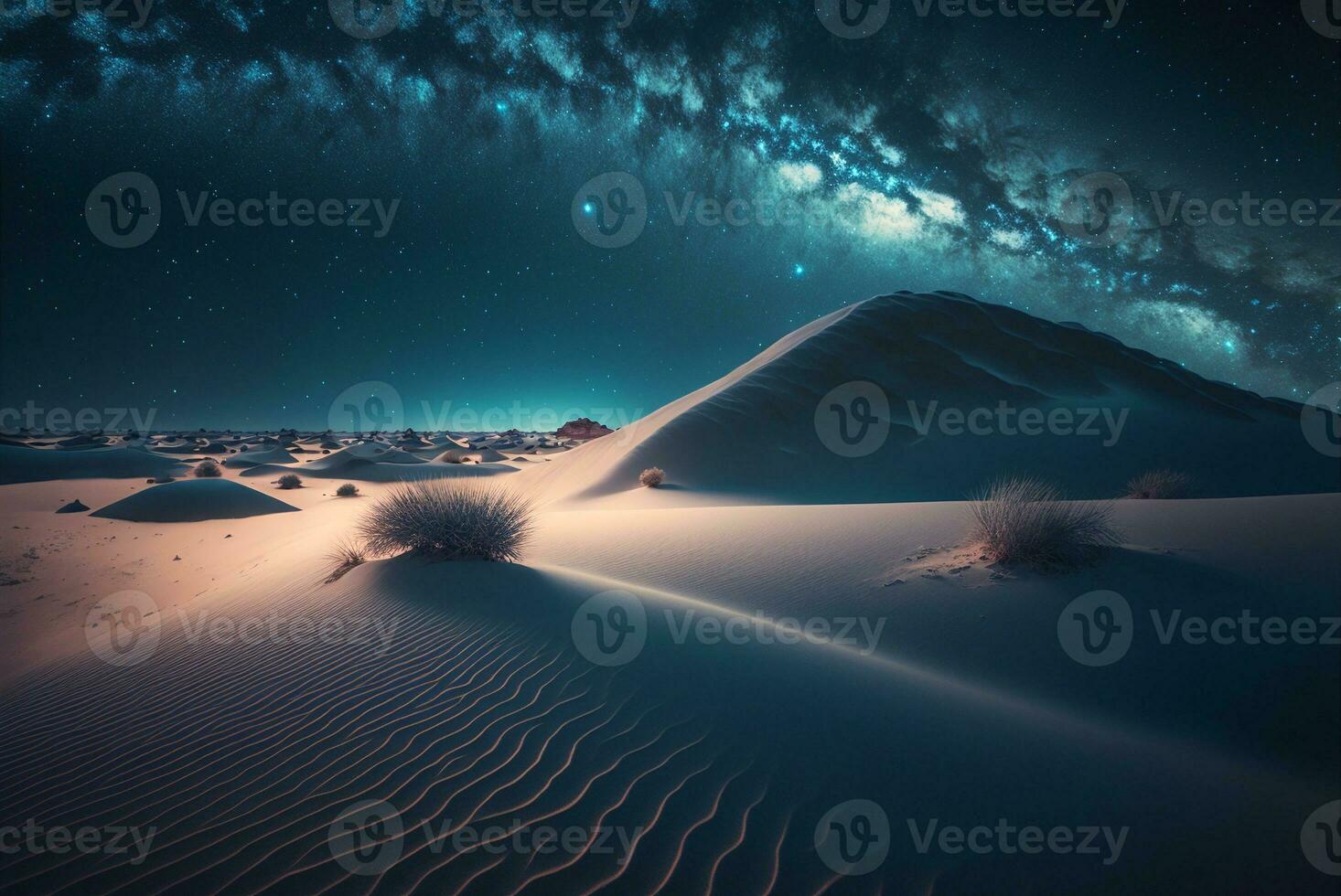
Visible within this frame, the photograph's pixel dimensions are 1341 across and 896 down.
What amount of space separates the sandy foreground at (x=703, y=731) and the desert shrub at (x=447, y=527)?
35cm

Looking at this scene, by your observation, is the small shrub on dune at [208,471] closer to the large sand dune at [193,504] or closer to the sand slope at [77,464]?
the sand slope at [77,464]

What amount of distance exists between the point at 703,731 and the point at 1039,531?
4911mm

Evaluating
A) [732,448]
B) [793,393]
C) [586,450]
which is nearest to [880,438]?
[793,393]

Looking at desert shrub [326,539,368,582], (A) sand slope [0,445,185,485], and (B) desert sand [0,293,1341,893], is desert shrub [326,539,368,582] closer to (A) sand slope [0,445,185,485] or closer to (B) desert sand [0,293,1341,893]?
(B) desert sand [0,293,1341,893]

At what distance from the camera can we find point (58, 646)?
23.9 ft

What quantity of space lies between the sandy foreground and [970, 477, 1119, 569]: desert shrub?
0.26 meters

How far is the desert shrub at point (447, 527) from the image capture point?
23.2ft

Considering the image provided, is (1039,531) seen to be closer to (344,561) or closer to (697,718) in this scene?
(697,718)

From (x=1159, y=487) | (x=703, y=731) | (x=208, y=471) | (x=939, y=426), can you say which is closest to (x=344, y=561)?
(x=703, y=731)

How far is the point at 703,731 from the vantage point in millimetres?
3670

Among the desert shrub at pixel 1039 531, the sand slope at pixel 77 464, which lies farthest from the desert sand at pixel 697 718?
the sand slope at pixel 77 464

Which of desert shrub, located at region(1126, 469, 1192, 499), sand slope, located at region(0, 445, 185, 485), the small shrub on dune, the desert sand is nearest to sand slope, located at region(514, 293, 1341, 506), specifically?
desert shrub, located at region(1126, 469, 1192, 499)

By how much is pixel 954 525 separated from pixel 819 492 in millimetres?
12390

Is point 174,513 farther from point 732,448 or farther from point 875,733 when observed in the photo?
point 875,733
